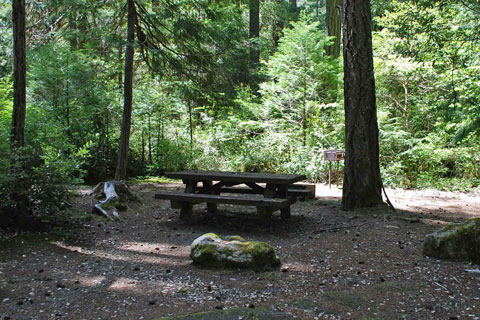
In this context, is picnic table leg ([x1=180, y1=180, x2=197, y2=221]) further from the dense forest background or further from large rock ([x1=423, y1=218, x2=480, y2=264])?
large rock ([x1=423, y1=218, x2=480, y2=264])

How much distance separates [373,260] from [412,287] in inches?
37.2

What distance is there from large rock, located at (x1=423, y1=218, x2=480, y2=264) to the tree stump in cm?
520

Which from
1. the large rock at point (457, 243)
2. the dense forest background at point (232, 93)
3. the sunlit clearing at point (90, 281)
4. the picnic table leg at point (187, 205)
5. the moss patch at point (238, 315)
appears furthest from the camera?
the dense forest background at point (232, 93)

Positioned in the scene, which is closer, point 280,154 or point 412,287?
point 412,287

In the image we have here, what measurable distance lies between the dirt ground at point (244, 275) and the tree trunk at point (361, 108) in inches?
20.7

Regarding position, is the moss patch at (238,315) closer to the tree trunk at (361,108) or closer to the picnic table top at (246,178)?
the picnic table top at (246,178)

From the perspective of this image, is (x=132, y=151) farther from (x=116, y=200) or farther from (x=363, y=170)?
(x=363, y=170)

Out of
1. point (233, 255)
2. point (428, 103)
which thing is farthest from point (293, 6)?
point (233, 255)

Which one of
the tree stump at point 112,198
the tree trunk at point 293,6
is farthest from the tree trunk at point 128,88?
the tree trunk at point 293,6

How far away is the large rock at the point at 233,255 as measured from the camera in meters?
4.43

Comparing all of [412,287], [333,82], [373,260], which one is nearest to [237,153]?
[333,82]

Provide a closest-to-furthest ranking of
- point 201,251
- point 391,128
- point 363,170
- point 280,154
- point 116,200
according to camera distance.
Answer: point 201,251, point 363,170, point 116,200, point 391,128, point 280,154

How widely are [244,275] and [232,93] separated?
8.70 metres

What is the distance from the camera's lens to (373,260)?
477 centimetres
